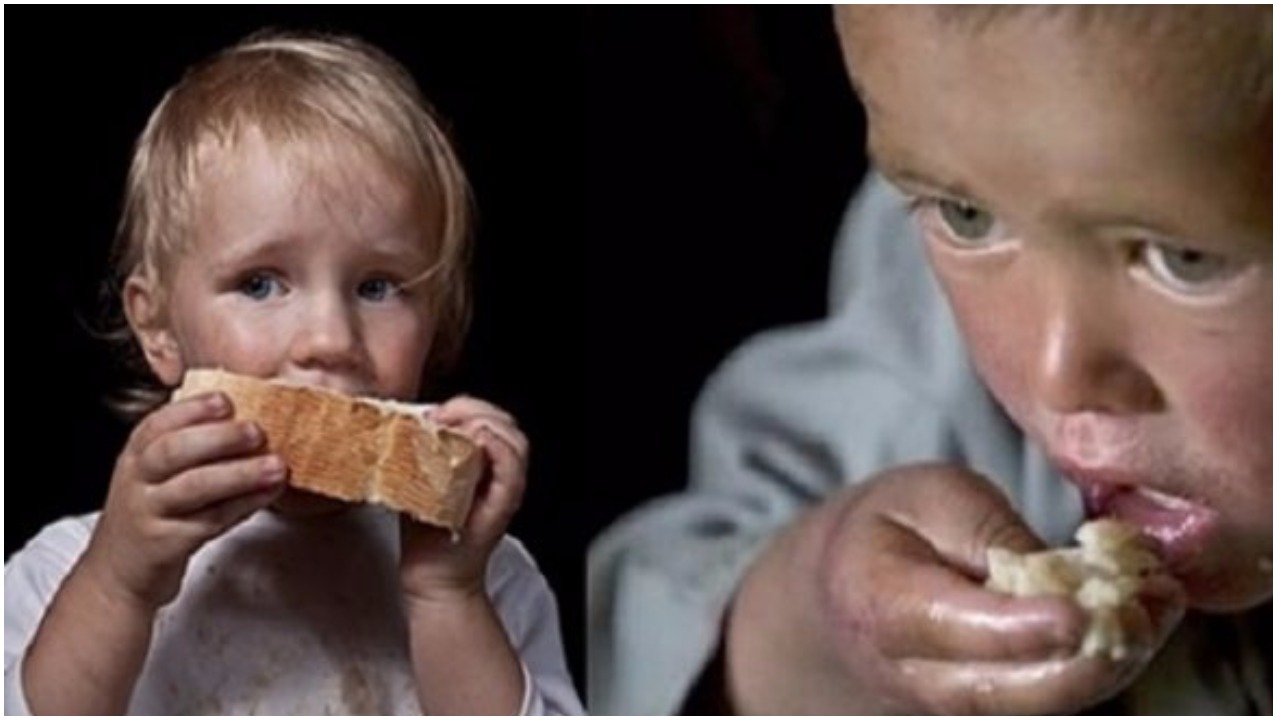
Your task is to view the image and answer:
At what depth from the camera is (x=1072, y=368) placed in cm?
59

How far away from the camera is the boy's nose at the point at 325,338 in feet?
2.00

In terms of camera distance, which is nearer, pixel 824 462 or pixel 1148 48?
pixel 1148 48

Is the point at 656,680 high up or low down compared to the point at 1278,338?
down

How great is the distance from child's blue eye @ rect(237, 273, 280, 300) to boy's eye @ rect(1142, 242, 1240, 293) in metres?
0.21

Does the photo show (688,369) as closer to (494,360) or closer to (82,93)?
(494,360)

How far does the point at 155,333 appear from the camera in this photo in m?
0.62

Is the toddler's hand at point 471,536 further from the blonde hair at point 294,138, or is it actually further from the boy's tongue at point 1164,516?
the boy's tongue at point 1164,516

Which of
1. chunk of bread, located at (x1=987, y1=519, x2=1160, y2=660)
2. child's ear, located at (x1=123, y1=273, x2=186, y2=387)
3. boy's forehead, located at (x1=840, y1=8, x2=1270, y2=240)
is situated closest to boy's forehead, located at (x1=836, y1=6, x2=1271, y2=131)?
boy's forehead, located at (x1=840, y1=8, x2=1270, y2=240)

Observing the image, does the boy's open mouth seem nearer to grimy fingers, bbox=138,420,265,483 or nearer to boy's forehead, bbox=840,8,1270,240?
boy's forehead, bbox=840,8,1270,240

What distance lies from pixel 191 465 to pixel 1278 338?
0.85 ft

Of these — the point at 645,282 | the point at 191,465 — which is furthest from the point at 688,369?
the point at 191,465

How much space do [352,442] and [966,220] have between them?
0.51 ft

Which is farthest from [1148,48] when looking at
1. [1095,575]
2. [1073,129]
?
[1095,575]

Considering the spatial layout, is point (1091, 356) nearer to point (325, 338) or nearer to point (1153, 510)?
point (1153, 510)
